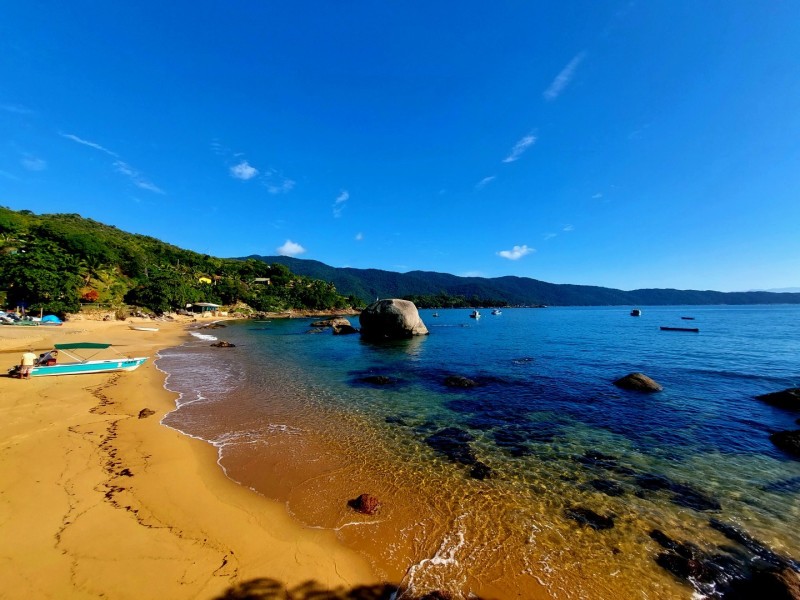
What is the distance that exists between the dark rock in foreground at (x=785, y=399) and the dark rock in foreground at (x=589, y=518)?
53.2 feet

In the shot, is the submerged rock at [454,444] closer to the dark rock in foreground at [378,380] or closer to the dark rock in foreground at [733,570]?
the dark rock in foreground at [733,570]

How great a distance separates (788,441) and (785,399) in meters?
6.99

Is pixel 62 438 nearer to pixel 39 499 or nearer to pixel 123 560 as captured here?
pixel 39 499

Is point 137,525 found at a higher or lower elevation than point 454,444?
higher

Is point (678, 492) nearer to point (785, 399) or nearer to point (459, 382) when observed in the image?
point (459, 382)

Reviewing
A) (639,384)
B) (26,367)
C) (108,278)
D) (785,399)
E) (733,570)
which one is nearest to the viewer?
(733,570)

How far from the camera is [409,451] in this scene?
1029 centimetres

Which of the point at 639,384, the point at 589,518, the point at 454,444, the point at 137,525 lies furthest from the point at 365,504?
the point at 639,384

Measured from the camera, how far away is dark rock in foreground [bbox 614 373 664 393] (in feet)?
57.9

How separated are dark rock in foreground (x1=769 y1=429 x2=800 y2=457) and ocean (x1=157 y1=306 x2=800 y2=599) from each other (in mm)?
363

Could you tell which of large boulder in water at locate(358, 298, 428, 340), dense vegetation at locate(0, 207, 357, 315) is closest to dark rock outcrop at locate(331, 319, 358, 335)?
large boulder in water at locate(358, 298, 428, 340)

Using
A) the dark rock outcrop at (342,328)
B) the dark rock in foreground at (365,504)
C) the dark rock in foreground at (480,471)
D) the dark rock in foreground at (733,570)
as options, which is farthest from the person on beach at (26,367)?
the dark rock outcrop at (342,328)

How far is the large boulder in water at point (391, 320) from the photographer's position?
44.6 metres

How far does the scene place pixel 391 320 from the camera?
44562 millimetres
